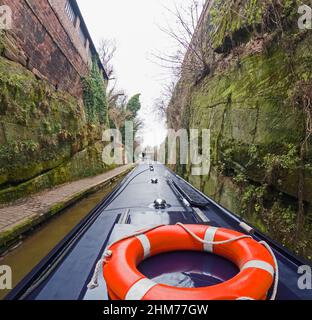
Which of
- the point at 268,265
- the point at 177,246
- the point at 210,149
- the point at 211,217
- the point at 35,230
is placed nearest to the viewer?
the point at 268,265

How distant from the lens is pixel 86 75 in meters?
12.5

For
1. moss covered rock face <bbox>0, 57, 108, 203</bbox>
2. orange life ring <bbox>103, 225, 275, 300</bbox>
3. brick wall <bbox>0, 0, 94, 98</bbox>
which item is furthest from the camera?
brick wall <bbox>0, 0, 94, 98</bbox>

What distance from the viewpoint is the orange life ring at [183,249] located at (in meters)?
0.97

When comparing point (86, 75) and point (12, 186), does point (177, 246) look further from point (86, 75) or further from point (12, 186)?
point (86, 75)

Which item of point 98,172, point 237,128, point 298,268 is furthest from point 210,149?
point 98,172

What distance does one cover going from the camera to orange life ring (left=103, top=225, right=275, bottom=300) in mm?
968

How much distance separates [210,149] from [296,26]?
10.5ft
